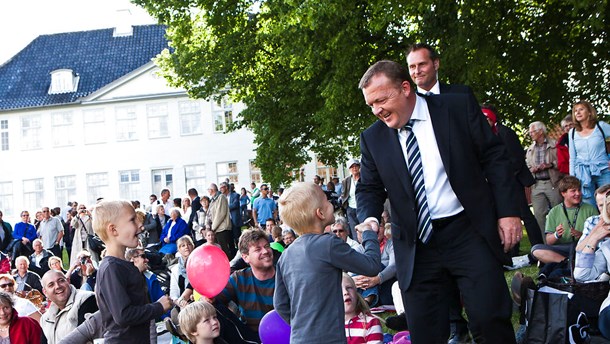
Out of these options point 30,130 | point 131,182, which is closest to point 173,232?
point 131,182

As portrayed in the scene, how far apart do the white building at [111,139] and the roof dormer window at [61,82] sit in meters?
0.06

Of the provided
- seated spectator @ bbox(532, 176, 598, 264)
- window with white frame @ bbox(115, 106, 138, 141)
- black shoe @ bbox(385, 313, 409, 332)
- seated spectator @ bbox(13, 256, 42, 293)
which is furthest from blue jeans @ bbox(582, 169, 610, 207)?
window with white frame @ bbox(115, 106, 138, 141)

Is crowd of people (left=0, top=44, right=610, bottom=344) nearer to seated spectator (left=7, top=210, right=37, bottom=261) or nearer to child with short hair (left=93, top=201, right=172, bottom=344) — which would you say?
child with short hair (left=93, top=201, right=172, bottom=344)

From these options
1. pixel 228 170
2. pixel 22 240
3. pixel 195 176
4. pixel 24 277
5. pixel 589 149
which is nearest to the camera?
pixel 589 149

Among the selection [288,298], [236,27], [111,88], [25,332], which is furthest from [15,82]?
[288,298]

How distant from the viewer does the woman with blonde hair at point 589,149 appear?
34.4ft

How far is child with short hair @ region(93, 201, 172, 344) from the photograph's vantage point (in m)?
6.11

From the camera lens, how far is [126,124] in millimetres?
49375

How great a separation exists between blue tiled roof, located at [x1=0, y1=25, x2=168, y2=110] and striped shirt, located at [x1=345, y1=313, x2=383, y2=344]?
151 ft

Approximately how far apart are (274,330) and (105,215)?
1747 mm

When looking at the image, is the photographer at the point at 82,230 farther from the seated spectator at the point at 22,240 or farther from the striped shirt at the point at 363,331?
the striped shirt at the point at 363,331

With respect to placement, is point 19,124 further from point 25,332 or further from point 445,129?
point 445,129

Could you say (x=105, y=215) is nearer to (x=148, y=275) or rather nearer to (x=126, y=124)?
(x=148, y=275)

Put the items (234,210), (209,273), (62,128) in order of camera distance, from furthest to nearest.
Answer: (62,128)
(234,210)
(209,273)
